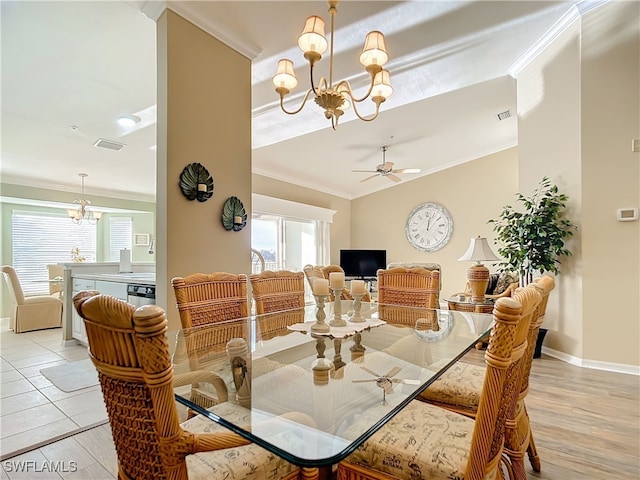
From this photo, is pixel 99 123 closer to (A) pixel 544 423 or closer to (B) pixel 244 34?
(B) pixel 244 34

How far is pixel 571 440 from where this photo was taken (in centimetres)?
197

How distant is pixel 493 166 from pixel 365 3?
17.5 ft

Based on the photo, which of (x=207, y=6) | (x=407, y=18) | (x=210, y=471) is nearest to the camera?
(x=210, y=471)

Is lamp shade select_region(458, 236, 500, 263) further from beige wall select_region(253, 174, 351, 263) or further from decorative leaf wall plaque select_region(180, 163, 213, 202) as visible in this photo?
beige wall select_region(253, 174, 351, 263)

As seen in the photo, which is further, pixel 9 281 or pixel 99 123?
pixel 9 281

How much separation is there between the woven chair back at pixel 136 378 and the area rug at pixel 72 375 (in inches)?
94.3

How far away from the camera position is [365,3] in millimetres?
2588

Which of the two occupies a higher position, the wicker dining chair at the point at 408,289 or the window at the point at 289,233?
the window at the point at 289,233

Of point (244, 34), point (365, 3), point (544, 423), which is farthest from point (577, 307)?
point (244, 34)

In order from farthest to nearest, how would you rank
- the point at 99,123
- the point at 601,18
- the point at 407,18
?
1. the point at 99,123
2. the point at 601,18
3. the point at 407,18

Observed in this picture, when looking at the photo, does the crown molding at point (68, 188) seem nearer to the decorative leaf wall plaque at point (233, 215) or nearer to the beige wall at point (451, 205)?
the decorative leaf wall plaque at point (233, 215)

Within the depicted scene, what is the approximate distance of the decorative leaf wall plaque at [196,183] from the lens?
8.13 feet

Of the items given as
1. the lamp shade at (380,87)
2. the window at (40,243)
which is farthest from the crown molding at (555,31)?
the window at (40,243)

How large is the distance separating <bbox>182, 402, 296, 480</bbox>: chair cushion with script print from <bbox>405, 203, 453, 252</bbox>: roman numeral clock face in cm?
674
